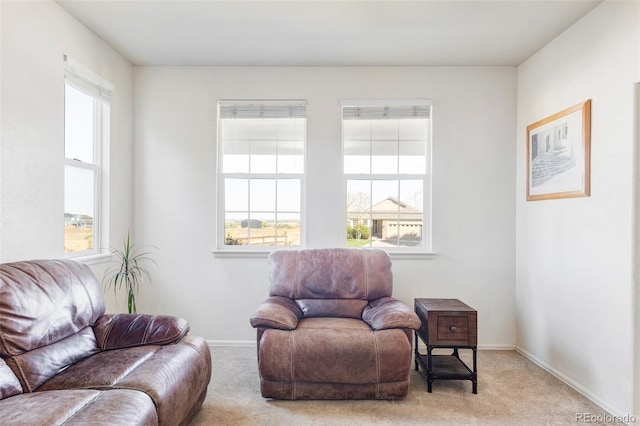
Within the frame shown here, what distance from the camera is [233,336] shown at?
352 centimetres

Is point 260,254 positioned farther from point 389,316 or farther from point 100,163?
point 100,163

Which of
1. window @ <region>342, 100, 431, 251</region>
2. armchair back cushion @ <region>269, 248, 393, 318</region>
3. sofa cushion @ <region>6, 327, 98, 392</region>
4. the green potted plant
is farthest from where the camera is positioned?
window @ <region>342, 100, 431, 251</region>

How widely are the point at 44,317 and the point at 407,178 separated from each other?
3060mm

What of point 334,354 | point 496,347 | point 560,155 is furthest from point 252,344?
point 560,155

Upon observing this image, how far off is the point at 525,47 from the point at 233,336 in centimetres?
382

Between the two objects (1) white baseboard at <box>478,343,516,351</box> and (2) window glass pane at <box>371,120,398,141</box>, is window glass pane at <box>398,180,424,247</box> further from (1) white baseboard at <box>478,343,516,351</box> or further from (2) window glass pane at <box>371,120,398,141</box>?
(1) white baseboard at <box>478,343,516,351</box>

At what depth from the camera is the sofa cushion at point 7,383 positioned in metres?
1.59

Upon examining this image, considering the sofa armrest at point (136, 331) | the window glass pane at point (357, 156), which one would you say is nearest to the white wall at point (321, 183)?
the window glass pane at point (357, 156)

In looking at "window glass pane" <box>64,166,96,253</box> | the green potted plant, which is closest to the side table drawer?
the green potted plant

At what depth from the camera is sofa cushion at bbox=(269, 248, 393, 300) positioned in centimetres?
301

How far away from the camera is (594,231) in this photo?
247cm

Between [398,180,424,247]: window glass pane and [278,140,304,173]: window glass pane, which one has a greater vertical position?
[278,140,304,173]: window glass pane

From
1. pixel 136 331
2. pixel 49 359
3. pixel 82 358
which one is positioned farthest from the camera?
pixel 136 331

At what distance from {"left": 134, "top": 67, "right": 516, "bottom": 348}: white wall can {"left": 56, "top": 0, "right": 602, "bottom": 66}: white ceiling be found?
185 mm
